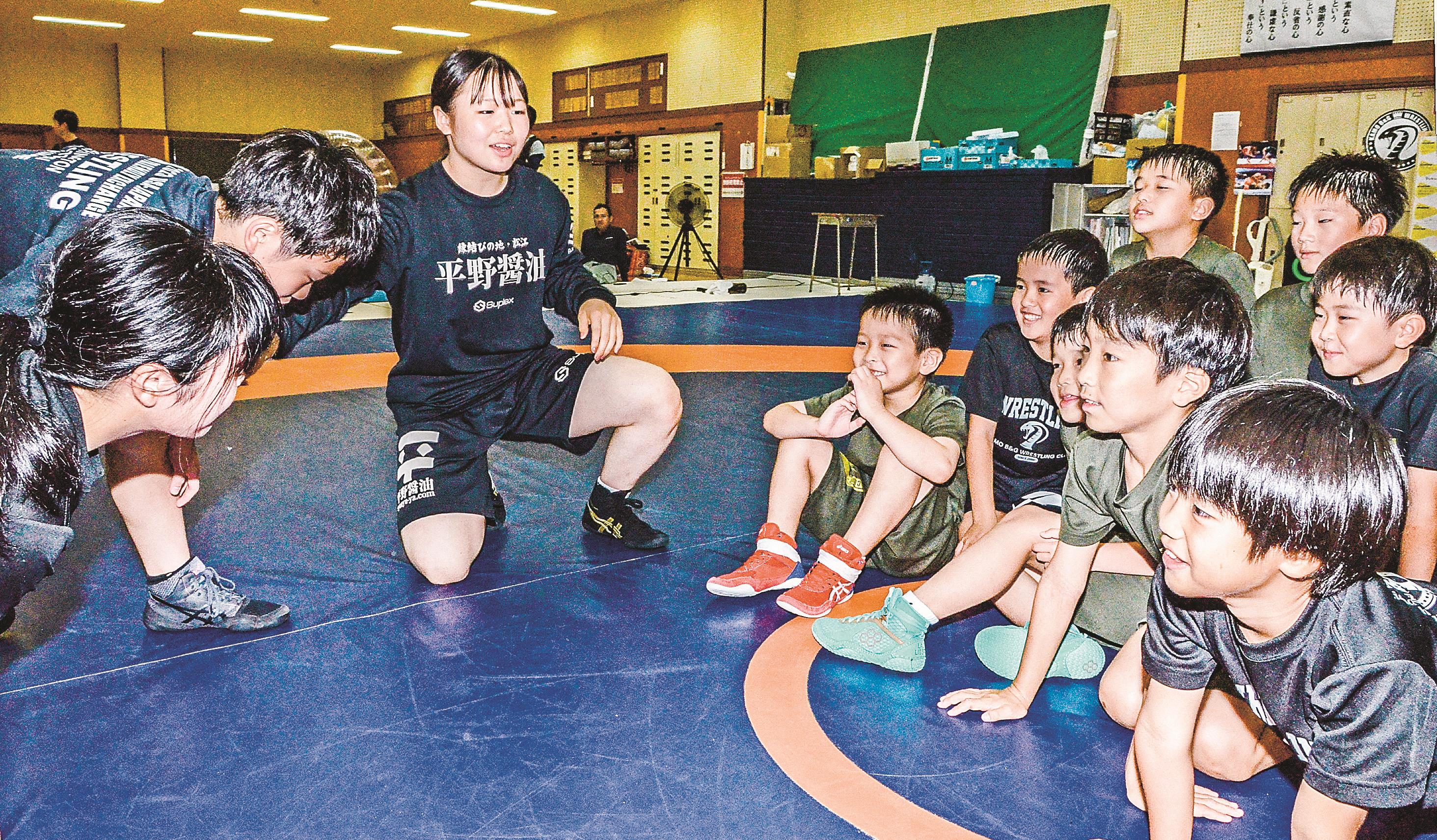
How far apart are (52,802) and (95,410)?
712 millimetres

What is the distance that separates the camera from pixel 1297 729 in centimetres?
133

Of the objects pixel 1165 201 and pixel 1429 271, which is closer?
pixel 1429 271

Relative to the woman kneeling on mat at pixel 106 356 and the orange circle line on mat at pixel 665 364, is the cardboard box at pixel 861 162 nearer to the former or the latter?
the orange circle line on mat at pixel 665 364

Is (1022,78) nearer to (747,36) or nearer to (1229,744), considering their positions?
(747,36)

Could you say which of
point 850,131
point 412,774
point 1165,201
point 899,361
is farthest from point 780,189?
point 412,774

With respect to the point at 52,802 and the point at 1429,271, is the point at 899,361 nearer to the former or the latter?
the point at 1429,271

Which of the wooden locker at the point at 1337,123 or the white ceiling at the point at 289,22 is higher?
the white ceiling at the point at 289,22

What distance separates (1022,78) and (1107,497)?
10.3 m

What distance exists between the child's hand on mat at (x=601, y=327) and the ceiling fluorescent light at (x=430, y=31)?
16.4 meters

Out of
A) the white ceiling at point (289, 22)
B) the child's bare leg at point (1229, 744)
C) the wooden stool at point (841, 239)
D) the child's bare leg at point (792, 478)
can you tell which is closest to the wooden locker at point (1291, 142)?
the wooden stool at point (841, 239)

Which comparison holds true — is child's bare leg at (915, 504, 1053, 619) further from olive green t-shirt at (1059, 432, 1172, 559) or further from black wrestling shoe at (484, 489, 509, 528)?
black wrestling shoe at (484, 489, 509, 528)

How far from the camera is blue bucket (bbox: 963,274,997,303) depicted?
10.1 m

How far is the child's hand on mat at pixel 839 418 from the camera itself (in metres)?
2.40

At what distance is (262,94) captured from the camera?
69.2 ft
